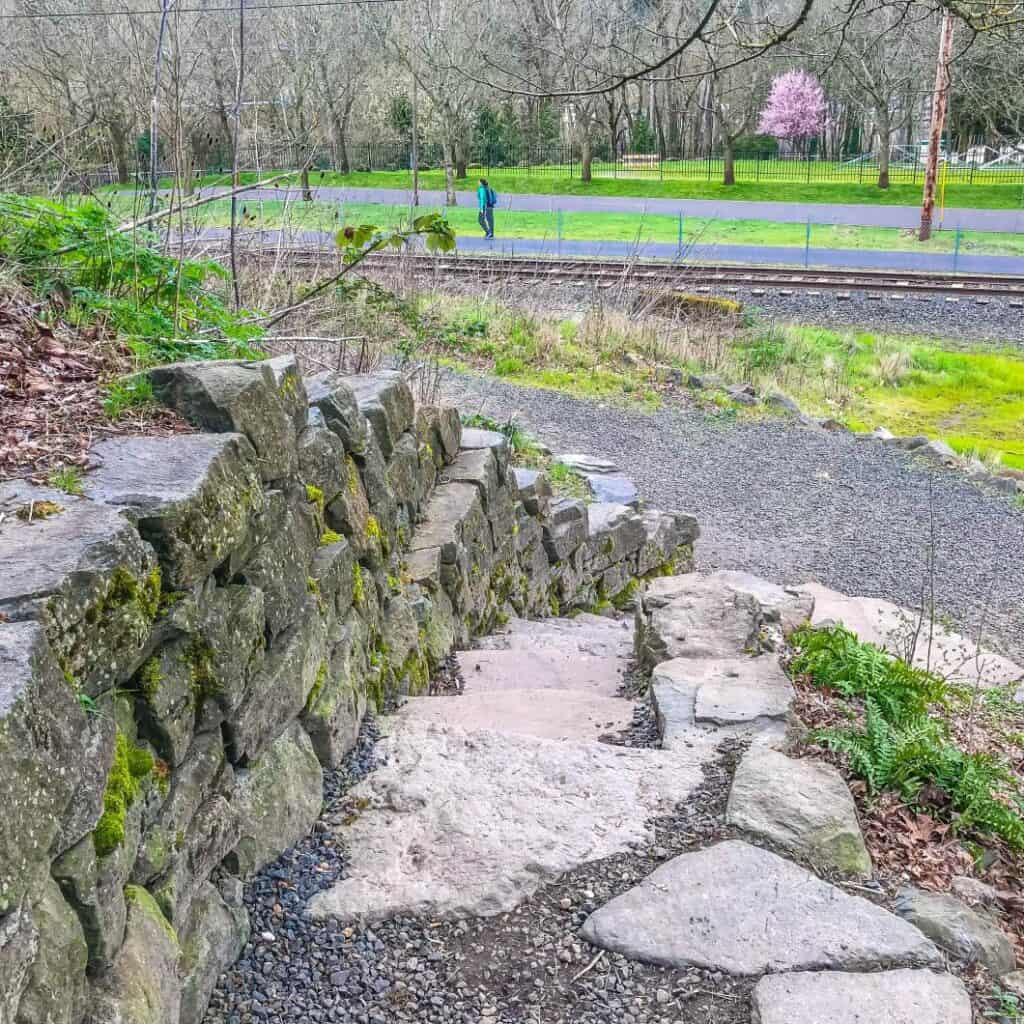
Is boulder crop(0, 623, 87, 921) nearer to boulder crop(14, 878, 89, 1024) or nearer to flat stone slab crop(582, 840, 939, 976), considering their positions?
boulder crop(14, 878, 89, 1024)

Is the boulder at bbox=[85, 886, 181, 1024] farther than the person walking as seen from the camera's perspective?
No

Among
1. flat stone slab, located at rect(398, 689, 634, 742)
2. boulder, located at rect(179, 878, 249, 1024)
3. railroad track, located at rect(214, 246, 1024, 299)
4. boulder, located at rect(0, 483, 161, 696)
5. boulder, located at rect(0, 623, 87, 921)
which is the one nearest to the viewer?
boulder, located at rect(0, 623, 87, 921)

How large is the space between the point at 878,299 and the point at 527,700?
54.7ft

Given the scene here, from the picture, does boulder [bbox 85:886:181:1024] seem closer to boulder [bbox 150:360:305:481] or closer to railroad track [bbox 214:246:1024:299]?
boulder [bbox 150:360:305:481]

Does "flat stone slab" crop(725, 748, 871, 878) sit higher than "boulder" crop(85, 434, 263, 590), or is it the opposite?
"boulder" crop(85, 434, 263, 590)

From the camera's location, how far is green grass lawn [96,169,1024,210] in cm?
3606

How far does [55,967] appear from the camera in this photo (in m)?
2.10

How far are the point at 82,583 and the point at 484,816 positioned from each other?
5.91 ft

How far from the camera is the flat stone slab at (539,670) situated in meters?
6.00

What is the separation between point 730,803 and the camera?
12.3 feet

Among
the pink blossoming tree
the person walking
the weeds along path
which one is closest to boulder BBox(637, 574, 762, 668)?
the weeds along path

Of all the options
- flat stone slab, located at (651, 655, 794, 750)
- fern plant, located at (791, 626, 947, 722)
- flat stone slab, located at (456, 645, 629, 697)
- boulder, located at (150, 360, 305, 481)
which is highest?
boulder, located at (150, 360, 305, 481)

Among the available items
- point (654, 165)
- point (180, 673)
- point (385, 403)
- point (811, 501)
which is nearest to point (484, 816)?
point (180, 673)

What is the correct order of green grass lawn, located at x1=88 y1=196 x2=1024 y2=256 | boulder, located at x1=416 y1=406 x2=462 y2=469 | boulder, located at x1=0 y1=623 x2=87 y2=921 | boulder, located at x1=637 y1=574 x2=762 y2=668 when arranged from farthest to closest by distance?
green grass lawn, located at x1=88 y1=196 x2=1024 y2=256 < boulder, located at x1=416 y1=406 x2=462 y2=469 < boulder, located at x1=637 y1=574 x2=762 y2=668 < boulder, located at x1=0 y1=623 x2=87 y2=921
